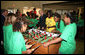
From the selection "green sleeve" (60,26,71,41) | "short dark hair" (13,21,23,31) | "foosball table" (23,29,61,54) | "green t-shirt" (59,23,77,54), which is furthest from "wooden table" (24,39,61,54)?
"short dark hair" (13,21,23,31)

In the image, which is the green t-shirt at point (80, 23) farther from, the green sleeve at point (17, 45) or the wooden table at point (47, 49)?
the green sleeve at point (17, 45)

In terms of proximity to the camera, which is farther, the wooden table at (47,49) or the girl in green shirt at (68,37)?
the wooden table at (47,49)

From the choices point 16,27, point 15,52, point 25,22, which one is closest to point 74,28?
point 25,22

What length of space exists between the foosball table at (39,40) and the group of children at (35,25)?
8cm

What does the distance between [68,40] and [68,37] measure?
0.21 feet

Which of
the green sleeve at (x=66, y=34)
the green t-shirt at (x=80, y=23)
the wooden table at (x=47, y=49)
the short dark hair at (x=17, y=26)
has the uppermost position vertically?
the green t-shirt at (x=80, y=23)

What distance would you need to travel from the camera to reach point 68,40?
188 centimetres

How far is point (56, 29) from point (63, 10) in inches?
16.7

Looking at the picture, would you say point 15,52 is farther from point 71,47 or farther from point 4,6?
point 71,47

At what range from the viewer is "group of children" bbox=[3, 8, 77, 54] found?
1.86 metres

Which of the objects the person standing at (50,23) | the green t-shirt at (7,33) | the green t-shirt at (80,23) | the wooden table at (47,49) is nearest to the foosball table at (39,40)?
the wooden table at (47,49)

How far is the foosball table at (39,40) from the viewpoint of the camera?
201cm

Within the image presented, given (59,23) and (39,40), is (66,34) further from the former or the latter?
(39,40)

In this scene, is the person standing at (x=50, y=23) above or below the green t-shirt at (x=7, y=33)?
above
